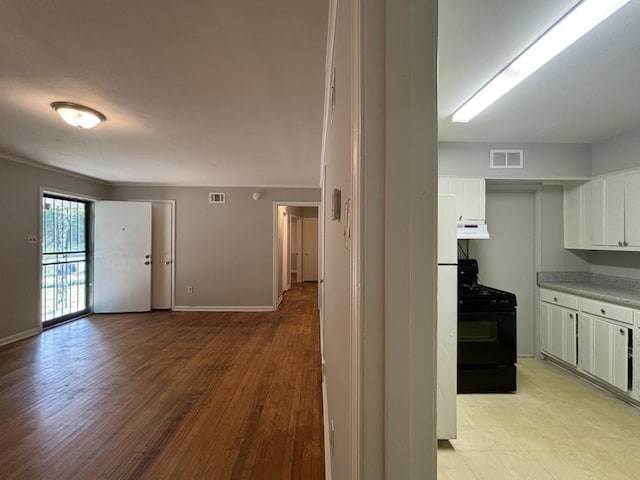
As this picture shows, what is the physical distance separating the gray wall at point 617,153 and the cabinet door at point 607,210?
11 cm

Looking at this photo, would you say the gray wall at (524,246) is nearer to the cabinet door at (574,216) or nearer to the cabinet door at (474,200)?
the cabinet door at (574,216)

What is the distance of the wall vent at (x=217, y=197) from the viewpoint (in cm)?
545

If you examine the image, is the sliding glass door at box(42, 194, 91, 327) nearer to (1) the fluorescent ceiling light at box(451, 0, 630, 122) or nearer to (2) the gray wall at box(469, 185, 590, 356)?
(1) the fluorescent ceiling light at box(451, 0, 630, 122)

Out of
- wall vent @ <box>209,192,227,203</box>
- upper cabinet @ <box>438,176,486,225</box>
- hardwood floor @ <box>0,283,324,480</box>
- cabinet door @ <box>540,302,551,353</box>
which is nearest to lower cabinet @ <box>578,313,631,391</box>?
cabinet door @ <box>540,302,551,353</box>

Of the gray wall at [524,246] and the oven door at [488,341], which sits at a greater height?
the gray wall at [524,246]

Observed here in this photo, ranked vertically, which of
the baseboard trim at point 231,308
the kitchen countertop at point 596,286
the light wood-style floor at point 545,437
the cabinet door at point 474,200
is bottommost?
the light wood-style floor at point 545,437

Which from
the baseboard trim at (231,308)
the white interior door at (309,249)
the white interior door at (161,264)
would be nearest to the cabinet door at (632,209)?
the baseboard trim at (231,308)

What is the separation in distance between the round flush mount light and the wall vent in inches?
119

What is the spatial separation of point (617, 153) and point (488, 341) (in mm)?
2101

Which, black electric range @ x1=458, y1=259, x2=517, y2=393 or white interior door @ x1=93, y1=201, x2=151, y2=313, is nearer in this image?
black electric range @ x1=458, y1=259, x2=517, y2=393

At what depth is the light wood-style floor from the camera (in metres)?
1.76

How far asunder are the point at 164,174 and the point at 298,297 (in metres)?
3.62

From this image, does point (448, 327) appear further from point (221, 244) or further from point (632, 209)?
point (221, 244)

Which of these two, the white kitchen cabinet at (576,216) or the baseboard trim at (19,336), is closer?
the white kitchen cabinet at (576,216)
